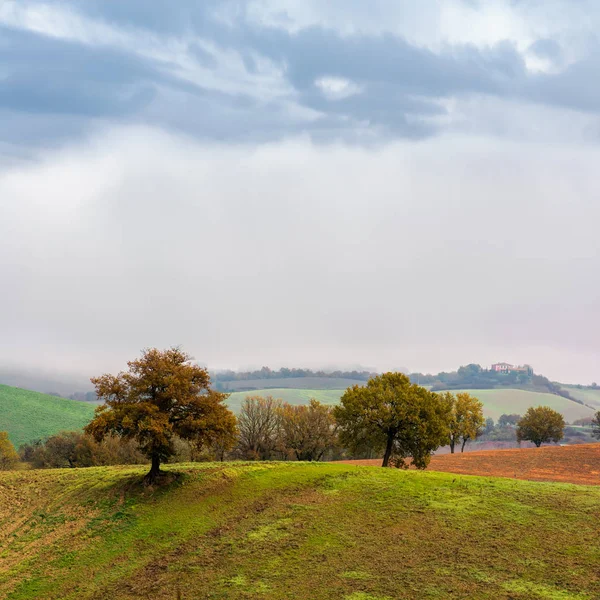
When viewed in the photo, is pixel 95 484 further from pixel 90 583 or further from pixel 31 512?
pixel 90 583

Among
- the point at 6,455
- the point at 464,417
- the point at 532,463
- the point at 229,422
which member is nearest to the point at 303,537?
the point at 229,422

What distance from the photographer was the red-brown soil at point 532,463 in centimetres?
7525

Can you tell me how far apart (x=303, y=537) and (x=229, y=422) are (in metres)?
15.6

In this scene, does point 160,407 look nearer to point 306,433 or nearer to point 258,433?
point 258,433

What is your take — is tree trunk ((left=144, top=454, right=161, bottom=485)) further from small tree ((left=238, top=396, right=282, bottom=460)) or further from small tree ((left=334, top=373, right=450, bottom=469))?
small tree ((left=238, top=396, right=282, bottom=460))

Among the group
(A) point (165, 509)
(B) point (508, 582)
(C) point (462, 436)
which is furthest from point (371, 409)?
(C) point (462, 436)

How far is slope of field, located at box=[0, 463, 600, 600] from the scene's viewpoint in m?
31.2

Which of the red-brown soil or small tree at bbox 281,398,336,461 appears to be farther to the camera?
small tree at bbox 281,398,336,461

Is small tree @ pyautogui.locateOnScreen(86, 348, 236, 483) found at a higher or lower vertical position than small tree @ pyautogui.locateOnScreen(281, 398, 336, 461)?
higher

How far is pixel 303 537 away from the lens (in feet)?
124

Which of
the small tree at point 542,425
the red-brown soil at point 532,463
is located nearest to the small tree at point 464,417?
the red-brown soil at point 532,463

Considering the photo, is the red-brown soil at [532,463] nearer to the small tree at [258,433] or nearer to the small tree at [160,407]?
the small tree at [258,433]

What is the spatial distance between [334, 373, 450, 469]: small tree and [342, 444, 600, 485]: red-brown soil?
33.7 feet

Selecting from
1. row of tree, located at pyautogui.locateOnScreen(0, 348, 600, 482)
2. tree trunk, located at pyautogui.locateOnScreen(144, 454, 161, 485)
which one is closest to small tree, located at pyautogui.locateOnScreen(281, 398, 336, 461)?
row of tree, located at pyautogui.locateOnScreen(0, 348, 600, 482)
